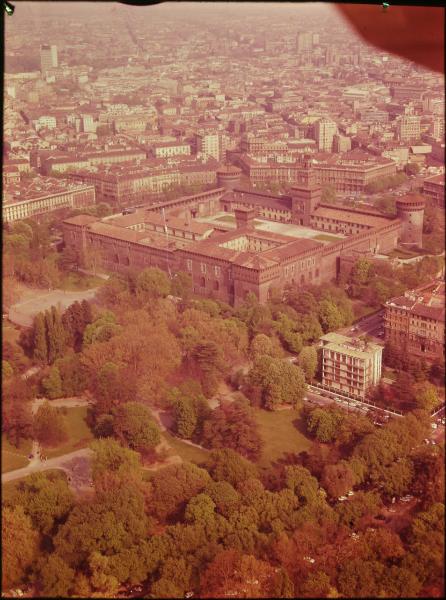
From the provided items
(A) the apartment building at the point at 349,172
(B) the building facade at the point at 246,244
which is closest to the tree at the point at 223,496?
(B) the building facade at the point at 246,244

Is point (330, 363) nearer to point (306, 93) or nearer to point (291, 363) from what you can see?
point (291, 363)

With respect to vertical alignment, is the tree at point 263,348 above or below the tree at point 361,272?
below

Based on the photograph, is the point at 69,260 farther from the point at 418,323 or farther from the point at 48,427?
the point at 418,323

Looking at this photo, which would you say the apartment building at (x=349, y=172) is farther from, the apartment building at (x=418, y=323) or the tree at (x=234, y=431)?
the tree at (x=234, y=431)

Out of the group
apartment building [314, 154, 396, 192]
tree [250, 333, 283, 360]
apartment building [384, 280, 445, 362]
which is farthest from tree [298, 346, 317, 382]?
apartment building [314, 154, 396, 192]

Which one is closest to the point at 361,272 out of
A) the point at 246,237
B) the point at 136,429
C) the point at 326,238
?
the point at 326,238

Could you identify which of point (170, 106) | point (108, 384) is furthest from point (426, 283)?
point (170, 106)

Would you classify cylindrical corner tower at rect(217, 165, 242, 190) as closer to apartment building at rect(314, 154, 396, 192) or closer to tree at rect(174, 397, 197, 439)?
apartment building at rect(314, 154, 396, 192)
